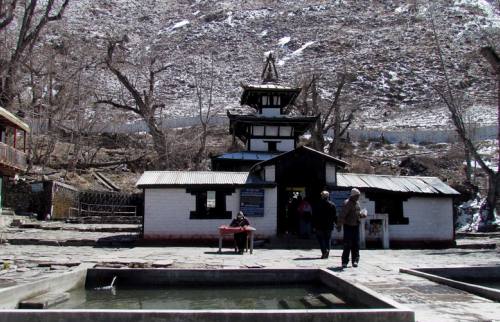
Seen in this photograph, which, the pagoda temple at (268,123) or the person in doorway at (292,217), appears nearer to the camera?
the person in doorway at (292,217)

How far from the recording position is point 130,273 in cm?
1051

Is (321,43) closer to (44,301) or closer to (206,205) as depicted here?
(206,205)

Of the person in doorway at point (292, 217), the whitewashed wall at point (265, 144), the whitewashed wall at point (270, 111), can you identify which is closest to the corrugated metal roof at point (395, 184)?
the person in doorway at point (292, 217)

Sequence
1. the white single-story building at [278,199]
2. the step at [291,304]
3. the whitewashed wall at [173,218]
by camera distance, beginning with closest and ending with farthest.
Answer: the step at [291,304], the whitewashed wall at [173,218], the white single-story building at [278,199]

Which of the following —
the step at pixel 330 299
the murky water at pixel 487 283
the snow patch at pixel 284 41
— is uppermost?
the snow patch at pixel 284 41

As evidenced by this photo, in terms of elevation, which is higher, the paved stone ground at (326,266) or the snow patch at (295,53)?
the snow patch at (295,53)

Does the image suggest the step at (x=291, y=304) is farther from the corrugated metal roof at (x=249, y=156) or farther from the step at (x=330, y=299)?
the corrugated metal roof at (x=249, y=156)

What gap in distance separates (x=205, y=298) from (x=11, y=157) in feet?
63.3

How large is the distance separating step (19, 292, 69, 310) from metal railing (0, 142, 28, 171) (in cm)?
1750

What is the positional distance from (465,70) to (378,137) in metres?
Answer: 20.3

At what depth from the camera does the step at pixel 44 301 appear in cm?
763

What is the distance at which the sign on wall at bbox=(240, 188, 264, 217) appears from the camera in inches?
784

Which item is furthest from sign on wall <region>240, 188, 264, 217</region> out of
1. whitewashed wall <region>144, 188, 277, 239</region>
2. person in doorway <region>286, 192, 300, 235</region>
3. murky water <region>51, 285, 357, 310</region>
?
murky water <region>51, 285, 357, 310</region>

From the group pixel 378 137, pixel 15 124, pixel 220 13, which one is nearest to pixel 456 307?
pixel 15 124
